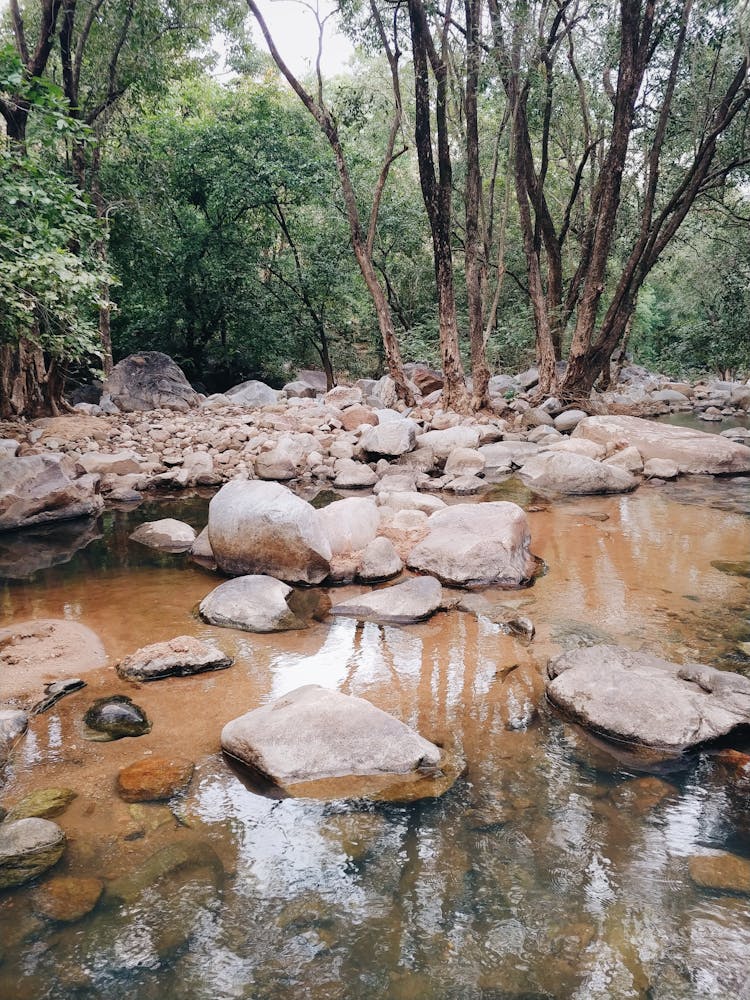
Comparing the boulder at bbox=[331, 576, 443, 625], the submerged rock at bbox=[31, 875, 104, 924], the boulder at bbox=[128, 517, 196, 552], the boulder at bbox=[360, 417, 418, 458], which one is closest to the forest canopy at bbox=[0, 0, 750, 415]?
the boulder at bbox=[128, 517, 196, 552]

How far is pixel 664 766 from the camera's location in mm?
2840

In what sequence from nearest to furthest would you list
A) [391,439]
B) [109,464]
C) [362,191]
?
[109,464] → [391,439] → [362,191]

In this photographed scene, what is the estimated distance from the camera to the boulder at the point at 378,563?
16.9ft

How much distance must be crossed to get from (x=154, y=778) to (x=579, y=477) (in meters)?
6.44

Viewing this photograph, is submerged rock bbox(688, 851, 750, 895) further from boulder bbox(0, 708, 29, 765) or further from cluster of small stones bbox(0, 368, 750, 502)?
cluster of small stones bbox(0, 368, 750, 502)

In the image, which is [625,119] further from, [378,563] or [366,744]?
[366,744]

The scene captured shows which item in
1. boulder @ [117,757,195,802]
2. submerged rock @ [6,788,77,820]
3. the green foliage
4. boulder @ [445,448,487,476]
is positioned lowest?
submerged rock @ [6,788,77,820]

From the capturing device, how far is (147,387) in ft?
45.8

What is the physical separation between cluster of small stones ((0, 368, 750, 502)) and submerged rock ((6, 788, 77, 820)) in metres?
6.04

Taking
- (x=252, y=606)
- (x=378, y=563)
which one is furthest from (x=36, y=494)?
(x=378, y=563)

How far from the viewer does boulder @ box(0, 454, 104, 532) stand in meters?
7.15

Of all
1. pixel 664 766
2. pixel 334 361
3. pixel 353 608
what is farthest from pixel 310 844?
pixel 334 361

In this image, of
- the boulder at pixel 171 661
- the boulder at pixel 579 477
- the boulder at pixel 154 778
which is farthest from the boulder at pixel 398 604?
the boulder at pixel 579 477

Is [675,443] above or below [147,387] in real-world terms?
below
